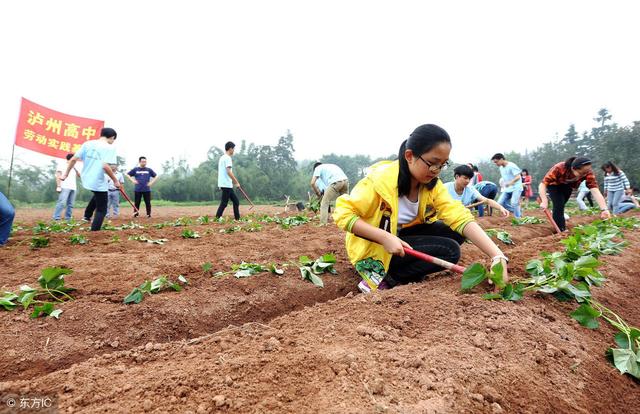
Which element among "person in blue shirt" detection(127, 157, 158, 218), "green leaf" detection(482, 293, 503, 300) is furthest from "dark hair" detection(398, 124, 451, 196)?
"person in blue shirt" detection(127, 157, 158, 218)

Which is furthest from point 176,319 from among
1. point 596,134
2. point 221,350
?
point 596,134

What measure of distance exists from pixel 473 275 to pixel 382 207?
73 centimetres

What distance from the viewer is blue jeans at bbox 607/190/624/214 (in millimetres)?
8992

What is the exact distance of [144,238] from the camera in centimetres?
495

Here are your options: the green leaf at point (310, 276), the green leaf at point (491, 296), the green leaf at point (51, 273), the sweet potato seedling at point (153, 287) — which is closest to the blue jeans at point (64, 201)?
the green leaf at point (51, 273)

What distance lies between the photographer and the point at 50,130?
10.0m

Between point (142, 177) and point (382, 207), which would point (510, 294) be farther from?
point (142, 177)

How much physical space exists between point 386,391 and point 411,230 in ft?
6.04

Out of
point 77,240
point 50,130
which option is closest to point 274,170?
point 50,130

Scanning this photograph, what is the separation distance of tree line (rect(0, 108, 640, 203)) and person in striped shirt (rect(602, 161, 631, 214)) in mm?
17610

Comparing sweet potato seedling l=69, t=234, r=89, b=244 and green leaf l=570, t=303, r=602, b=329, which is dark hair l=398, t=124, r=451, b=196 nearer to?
green leaf l=570, t=303, r=602, b=329

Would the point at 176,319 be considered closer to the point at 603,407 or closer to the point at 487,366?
the point at 487,366

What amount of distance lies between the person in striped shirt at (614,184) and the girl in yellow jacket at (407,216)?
8303 millimetres

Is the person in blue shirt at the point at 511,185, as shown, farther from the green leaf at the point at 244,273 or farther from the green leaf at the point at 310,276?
the green leaf at the point at 244,273
